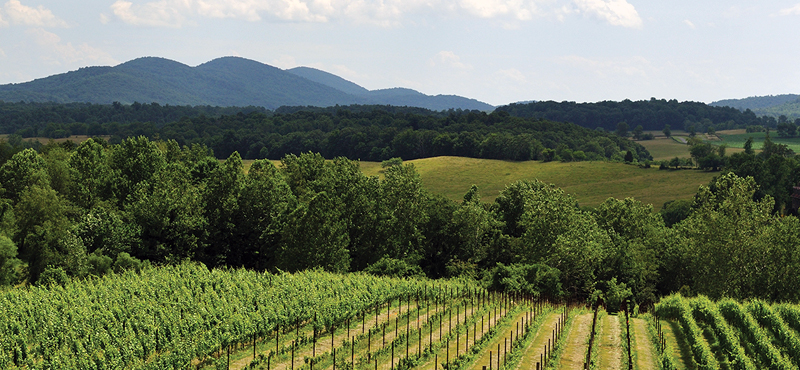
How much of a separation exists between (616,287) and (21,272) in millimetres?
58348

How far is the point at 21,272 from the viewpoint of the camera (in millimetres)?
59125

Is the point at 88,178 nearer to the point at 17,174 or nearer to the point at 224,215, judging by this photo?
the point at 17,174

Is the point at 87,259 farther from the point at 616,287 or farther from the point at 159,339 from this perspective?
the point at 616,287

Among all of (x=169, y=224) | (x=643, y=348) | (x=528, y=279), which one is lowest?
(x=528, y=279)

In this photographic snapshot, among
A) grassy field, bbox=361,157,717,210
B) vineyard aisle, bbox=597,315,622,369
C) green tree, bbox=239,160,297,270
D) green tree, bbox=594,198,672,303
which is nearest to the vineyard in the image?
vineyard aisle, bbox=597,315,622,369

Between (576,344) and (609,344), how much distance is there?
1.86m

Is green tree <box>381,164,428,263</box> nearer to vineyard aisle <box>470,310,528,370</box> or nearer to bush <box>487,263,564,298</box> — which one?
bush <box>487,263,564,298</box>

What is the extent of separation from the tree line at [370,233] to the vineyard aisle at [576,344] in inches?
474

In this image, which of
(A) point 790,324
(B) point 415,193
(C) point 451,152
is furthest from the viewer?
(C) point 451,152

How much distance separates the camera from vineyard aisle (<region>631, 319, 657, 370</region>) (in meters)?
29.7

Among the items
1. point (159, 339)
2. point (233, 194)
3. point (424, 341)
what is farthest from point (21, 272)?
point (424, 341)

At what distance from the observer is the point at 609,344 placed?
1305 inches

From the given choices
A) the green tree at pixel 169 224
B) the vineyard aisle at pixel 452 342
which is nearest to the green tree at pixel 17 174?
the green tree at pixel 169 224

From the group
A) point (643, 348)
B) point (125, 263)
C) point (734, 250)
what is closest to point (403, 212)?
point (125, 263)
